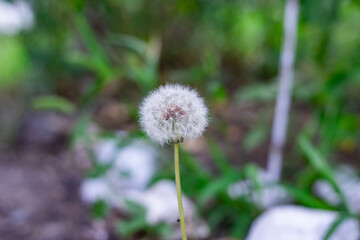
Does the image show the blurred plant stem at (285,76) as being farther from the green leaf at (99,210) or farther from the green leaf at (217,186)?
the green leaf at (99,210)

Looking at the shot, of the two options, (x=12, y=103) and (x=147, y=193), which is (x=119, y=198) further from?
(x=12, y=103)

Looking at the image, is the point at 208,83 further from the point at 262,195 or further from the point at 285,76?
the point at 262,195

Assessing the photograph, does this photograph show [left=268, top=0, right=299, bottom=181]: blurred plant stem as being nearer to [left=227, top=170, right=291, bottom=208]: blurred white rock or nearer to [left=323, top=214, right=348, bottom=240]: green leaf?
[left=227, top=170, right=291, bottom=208]: blurred white rock

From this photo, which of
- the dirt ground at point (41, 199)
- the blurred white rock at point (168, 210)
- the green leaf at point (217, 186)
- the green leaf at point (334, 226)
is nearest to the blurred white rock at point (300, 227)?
the green leaf at point (334, 226)

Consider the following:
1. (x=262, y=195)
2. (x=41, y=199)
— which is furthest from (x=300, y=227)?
(x=41, y=199)

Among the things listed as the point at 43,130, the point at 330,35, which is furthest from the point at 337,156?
the point at 43,130

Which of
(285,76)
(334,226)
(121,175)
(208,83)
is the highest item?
(208,83)

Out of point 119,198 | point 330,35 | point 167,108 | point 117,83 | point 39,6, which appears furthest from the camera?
point 117,83
